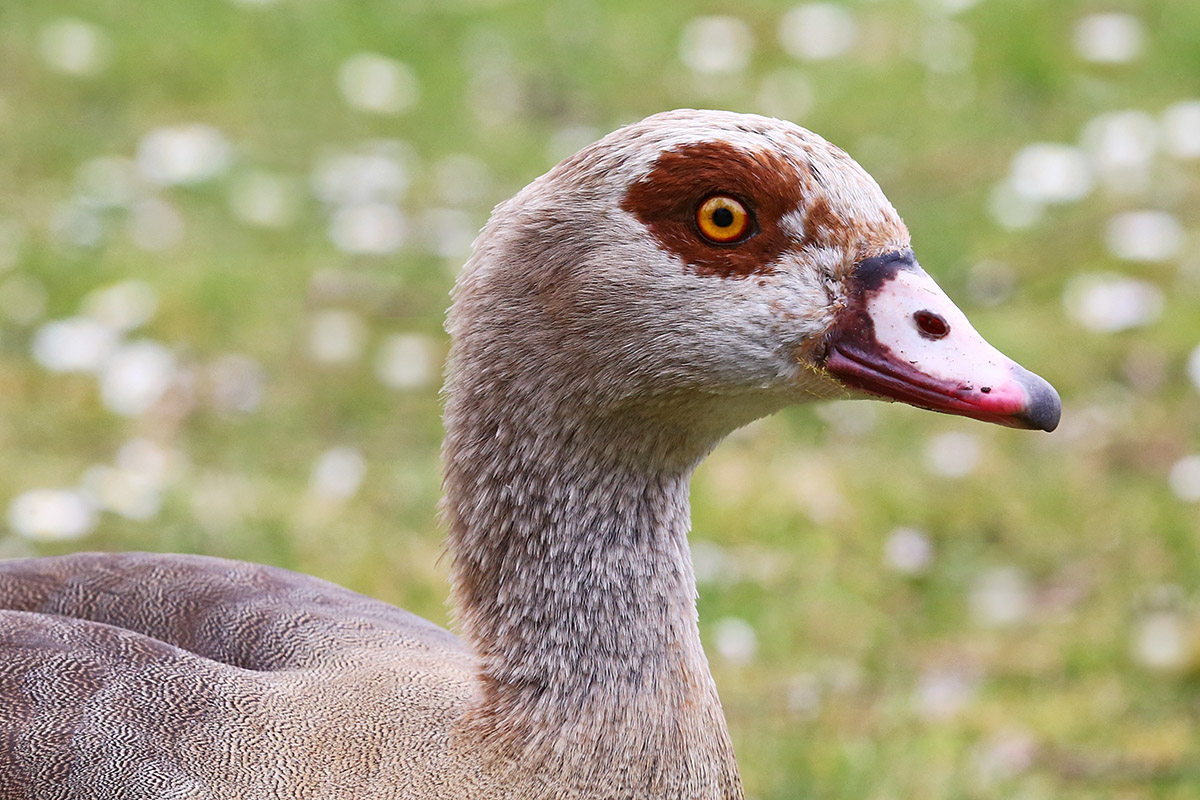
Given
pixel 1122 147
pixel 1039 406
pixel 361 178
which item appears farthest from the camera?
pixel 1122 147

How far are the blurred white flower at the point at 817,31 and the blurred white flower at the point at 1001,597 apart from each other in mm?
3608

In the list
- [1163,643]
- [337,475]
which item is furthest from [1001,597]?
[337,475]

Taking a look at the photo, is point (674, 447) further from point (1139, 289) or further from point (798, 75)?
point (798, 75)

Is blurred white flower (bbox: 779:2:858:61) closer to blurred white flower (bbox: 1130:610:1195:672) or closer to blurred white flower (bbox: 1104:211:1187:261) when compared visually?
blurred white flower (bbox: 1104:211:1187:261)

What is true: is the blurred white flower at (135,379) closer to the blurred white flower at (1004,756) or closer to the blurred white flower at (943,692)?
the blurred white flower at (943,692)

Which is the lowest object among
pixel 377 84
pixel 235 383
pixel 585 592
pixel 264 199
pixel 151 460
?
pixel 151 460

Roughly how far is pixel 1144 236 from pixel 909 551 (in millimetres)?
2049

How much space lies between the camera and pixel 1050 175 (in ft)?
19.9

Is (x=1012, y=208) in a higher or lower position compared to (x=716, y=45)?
lower

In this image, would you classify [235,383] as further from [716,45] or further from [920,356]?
[920,356]

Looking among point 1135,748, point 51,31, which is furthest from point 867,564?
point 51,31

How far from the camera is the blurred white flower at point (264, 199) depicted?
5.83 metres

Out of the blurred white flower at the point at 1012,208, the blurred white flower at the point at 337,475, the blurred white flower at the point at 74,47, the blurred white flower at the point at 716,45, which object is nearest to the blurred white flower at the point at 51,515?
the blurred white flower at the point at 337,475

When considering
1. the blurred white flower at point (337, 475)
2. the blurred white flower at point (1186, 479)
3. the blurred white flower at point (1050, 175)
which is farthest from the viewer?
the blurred white flower at point (1050, 175)
